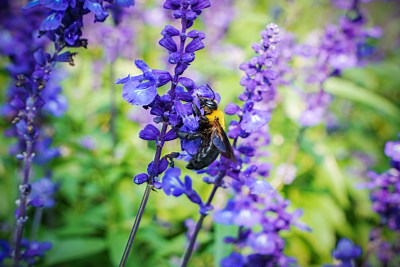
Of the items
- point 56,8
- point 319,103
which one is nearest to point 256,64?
point 56,8

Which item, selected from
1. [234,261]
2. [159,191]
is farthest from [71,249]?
[234,261]

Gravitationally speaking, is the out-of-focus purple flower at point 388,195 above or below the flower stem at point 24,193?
above

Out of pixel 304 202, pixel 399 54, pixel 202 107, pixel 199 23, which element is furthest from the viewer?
pixel 199 23

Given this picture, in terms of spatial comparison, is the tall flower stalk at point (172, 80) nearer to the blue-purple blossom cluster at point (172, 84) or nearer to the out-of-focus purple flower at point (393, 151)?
the blue-purple blossom cluster at point (172, 84)

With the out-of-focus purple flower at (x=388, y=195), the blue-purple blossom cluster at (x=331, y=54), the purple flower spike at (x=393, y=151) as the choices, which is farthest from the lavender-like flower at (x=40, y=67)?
the blue-purple blossom cluster at (x=331, y=54)

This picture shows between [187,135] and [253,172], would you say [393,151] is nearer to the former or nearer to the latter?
[253,172]

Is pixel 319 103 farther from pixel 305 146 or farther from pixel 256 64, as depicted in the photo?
pixel 256 64
